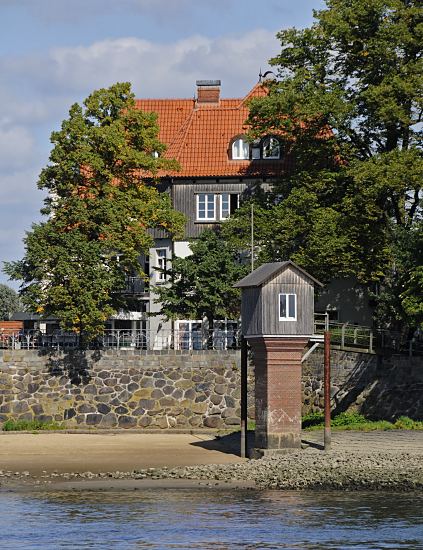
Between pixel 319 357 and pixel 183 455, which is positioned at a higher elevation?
pixel 319 357

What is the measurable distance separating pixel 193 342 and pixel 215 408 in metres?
4.33

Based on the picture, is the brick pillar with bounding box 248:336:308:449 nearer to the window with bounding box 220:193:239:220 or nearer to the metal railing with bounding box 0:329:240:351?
the metal railing with bounding box 0:329:240:351

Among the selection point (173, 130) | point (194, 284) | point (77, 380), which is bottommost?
point (77, 380)

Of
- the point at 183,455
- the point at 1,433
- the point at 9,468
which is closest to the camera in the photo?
the point at 9,468

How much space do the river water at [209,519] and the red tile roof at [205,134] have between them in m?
31.5

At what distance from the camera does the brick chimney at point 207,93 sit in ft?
257

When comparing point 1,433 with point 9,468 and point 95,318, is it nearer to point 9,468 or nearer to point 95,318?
point 95,318

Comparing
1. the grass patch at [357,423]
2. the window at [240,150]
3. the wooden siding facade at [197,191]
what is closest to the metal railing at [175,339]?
the grass patch at [357,423]

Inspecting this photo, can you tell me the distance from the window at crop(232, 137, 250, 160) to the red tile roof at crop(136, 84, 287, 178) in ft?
Answer: 1.10

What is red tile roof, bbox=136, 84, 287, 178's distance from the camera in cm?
7281

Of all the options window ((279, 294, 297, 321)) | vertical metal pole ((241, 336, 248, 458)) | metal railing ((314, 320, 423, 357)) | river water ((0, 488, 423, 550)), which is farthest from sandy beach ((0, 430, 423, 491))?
metal railing ((314, 320, 423, 357))

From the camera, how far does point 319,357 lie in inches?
2420

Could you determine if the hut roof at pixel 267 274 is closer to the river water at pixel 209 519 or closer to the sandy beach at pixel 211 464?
the sandy beach at pixel 211 464

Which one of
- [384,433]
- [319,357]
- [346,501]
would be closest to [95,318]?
[319,357]
